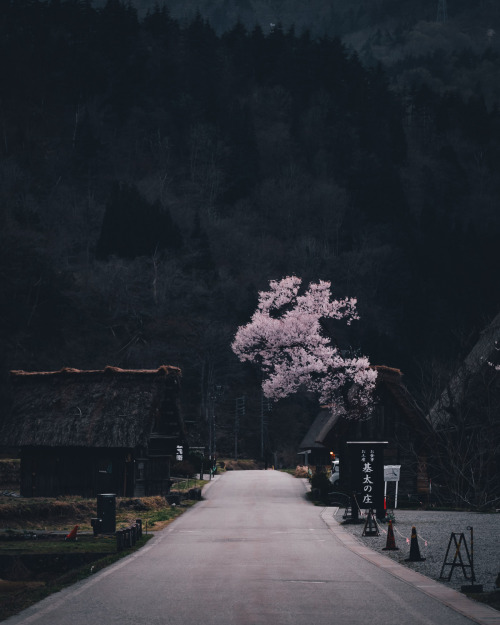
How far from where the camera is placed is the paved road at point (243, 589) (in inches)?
473

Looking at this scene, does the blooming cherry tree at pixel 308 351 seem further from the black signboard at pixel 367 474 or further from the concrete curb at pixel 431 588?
the concrete curb at pixel 431 588

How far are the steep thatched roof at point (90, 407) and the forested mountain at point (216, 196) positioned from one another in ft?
59.0

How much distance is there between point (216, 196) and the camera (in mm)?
123500

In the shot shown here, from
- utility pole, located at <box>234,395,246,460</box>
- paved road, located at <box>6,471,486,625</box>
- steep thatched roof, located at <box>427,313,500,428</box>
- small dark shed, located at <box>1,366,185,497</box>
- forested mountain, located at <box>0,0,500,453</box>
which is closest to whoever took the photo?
paved road, located at <box>6,471,486,625</box>

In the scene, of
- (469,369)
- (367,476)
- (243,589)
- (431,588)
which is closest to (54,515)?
(367,476)

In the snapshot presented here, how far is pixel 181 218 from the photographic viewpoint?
106m

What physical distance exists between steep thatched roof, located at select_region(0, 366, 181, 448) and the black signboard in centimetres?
1284

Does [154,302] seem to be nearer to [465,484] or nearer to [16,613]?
[465,484]

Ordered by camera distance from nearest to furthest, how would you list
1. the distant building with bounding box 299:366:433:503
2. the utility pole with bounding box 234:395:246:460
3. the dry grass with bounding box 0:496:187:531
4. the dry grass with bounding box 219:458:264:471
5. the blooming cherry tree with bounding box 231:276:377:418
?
the dry grass with bounding box 0:496:187:531, the blooming cherry tree with bounding box 231:276:377:418, the distant building with bounding box 299:366:433:503, the dry grass with bounding box 219:458:264:471, the utility pole with bounding box 234:395:246:460

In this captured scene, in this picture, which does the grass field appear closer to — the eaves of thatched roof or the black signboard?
the black signboard

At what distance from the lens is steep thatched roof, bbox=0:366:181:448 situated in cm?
3881

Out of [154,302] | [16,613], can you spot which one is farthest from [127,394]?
[154,302]

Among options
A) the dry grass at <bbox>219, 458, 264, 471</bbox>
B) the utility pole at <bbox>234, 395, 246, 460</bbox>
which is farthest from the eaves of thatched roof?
the utility pole at <bbox>234, 395, 246, 460</bbox>

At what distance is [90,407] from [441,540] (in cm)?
2148
